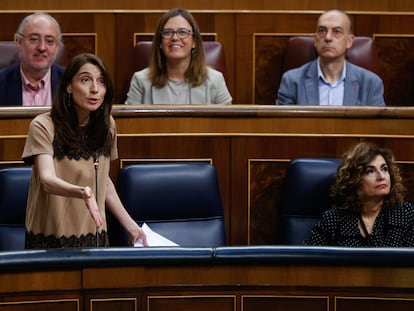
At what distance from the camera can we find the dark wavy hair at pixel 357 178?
1272mm

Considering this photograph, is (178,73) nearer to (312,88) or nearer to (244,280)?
(312,88)

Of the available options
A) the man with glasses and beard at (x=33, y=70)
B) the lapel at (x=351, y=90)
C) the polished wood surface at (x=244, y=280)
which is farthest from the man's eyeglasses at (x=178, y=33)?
the polished wood surface at (x=244, y=280)

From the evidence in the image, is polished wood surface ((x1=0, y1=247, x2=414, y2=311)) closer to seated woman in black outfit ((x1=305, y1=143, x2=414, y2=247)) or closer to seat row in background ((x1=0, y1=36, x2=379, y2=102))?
seated woman in black outfit ((x1=305, y1=143, x2=414, y2=247))

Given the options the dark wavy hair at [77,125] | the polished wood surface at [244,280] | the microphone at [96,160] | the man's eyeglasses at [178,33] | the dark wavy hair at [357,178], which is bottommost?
the polished wood surface at [244,280]

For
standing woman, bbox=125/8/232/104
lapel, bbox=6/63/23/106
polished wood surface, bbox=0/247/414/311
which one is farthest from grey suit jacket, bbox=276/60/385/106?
polished wood surface, bbox=0/247/414/311

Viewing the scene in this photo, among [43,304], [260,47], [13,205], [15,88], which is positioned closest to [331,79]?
[260,47]

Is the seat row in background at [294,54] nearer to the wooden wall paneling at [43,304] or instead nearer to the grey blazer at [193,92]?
the grey blazer at [193,92]

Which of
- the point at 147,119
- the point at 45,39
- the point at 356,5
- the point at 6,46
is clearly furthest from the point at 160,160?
the point at 356,5

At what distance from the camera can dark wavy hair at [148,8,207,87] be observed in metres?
1.55

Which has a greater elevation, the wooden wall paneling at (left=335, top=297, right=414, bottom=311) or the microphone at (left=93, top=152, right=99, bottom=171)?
the microphone at (left=93, top=152, right=99, bottom=171)

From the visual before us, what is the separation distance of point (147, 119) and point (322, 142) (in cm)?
24

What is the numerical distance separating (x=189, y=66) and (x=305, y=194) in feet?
1.17

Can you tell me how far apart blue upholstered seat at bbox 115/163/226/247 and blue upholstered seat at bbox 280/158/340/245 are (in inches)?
3.7

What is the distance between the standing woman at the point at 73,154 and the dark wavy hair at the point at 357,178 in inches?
13.3
